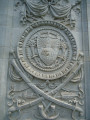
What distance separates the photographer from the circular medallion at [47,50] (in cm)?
608

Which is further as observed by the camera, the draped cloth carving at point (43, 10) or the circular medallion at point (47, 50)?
the draped cloth carving at point (43, 10)

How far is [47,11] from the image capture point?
22.3 ft

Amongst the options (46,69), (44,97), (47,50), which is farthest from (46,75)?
(47,50)

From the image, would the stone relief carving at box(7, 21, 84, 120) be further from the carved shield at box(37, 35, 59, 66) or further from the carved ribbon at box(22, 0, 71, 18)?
the carved ribbon at box(22, 0, 71, 18)

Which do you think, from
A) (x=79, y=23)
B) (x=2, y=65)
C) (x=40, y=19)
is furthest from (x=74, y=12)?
(x=2, y=65)

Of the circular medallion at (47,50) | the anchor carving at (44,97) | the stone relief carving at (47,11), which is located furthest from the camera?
the stone relief carving at (47,11)

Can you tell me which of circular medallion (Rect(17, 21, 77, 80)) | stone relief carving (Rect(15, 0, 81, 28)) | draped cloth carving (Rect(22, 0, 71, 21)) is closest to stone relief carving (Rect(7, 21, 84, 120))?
circular medallion (Rect(17, 21, 77, 80))

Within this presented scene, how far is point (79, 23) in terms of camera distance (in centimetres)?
672

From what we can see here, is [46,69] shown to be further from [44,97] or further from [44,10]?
[44,10]

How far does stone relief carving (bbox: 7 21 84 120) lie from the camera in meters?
5.67

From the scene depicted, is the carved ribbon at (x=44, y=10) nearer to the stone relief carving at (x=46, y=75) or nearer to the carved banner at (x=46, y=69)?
the carved banner at (x=46, y=69)

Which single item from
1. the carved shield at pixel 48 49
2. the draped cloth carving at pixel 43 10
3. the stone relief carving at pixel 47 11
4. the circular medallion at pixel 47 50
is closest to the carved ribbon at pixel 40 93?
the circular medallion at pixel 47 50

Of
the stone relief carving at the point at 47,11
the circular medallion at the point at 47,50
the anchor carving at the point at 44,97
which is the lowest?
the anchor carving at the point at 44,97

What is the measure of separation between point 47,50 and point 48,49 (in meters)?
0.06
